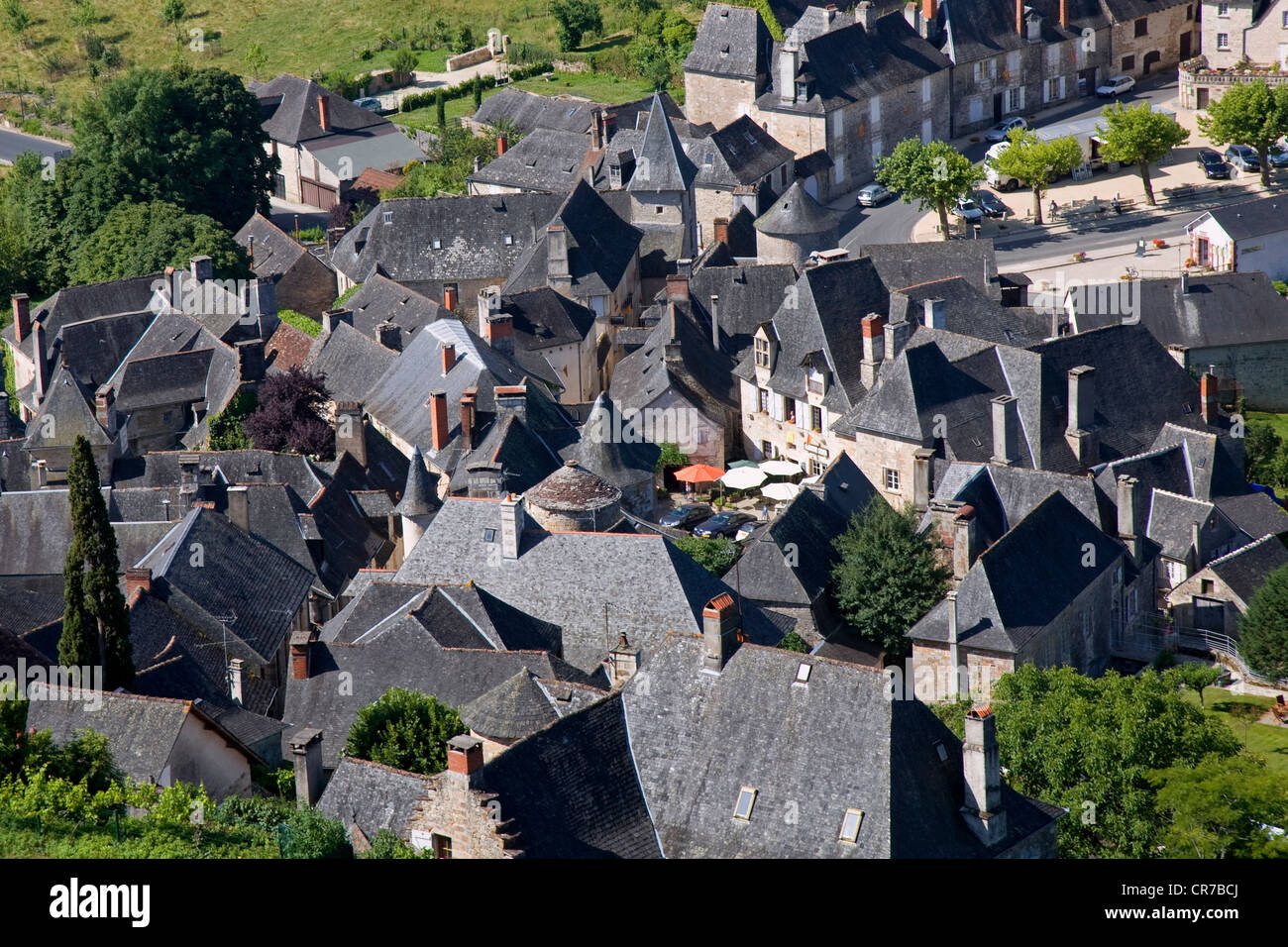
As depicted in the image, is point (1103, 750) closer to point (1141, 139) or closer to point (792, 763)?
point (792, 763)

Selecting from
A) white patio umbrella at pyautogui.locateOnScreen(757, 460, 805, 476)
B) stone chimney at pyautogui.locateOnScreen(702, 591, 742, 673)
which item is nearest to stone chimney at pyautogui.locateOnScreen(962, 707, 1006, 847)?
stone chimney at pyautogui.locateOnScreen(702, 591, 742, 673)

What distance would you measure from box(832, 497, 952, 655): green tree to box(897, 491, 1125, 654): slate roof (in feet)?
6.10

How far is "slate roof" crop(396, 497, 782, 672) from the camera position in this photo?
4516 cm

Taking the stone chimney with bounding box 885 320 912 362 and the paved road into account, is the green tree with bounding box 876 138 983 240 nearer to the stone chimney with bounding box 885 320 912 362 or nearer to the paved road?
the stone chimney with bounding box 885 320 912 362

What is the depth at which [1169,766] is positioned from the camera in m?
39.9

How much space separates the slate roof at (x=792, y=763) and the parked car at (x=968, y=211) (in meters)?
52.1

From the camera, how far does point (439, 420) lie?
59938 millimetres

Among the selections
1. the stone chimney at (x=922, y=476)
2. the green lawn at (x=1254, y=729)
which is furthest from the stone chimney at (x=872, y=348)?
the green lawn at (x=1254, y=729)

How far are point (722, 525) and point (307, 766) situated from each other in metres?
25.0

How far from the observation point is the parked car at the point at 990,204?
281 feet

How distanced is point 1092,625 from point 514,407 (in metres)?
18.4
